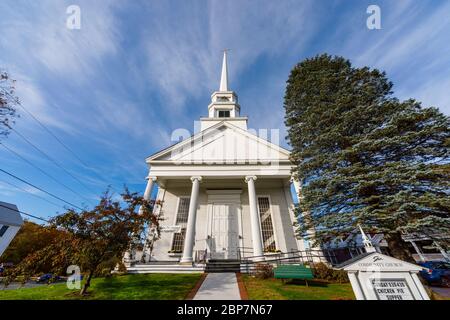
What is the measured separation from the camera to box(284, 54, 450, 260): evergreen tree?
5.27 meters

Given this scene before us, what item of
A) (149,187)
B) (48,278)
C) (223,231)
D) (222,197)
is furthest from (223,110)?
(48,278)

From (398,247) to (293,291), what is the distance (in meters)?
3.73

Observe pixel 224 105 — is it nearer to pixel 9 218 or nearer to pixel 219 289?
pixel 219 289

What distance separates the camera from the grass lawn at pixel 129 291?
5094 millimetres

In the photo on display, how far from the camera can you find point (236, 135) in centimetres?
1400

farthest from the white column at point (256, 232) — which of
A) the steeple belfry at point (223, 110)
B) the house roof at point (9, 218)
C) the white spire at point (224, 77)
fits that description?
the house roof at point (9, 218)

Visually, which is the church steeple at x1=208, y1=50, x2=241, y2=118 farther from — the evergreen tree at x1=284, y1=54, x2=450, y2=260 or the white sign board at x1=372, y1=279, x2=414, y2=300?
the white sign board at x1=372, y1=279, x2=414, y2=300

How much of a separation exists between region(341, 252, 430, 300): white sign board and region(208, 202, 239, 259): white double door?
8525 mm

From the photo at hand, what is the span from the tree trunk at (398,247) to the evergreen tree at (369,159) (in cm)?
2

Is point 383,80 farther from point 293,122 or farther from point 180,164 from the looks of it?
point 180,164

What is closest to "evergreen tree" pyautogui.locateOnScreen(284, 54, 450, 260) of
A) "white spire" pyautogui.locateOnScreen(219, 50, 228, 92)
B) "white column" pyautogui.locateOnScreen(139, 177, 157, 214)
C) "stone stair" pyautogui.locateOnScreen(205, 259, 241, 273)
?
"stone stair" pyautogui.locateOnScreen(205, 259, 241, 273)

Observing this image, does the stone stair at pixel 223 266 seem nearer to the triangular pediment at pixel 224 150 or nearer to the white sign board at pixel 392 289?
the triangular pediment at pixel 224 150

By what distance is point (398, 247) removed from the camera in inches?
216
